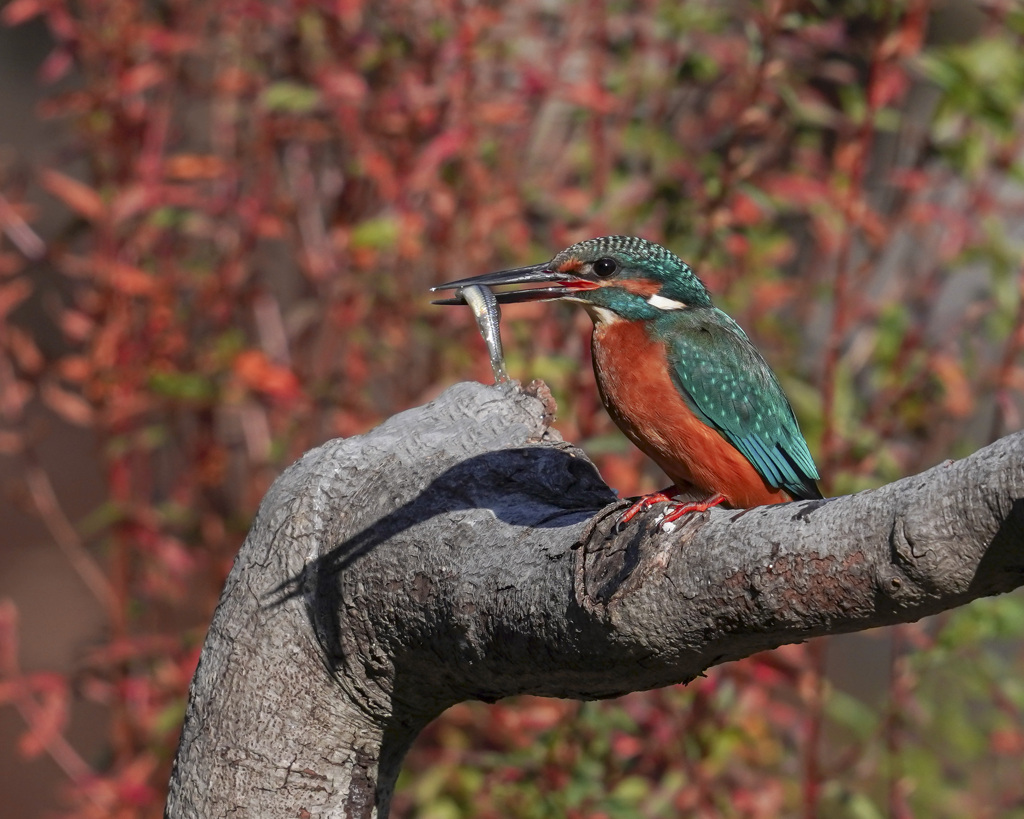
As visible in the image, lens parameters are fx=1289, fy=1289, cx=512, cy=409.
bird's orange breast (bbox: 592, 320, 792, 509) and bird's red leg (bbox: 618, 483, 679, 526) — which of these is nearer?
bird's red leg (bbox: 618, 483, 679, 526)

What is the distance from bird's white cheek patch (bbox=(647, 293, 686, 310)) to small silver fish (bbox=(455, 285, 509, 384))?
58 cm

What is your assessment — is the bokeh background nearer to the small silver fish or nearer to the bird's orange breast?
the bird's orange breast

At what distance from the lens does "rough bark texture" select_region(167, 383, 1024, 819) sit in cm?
121

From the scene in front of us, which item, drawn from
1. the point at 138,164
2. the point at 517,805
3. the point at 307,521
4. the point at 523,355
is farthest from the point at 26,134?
the point at 307,521

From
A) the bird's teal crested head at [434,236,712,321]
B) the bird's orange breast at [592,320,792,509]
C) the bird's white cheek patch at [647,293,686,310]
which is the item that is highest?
the bird's teal crested head at [434,236,712,321]

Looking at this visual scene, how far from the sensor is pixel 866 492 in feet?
4.16

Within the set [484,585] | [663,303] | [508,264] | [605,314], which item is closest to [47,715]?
[508,264]

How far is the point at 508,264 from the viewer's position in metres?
3.48

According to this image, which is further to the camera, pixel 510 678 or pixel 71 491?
pixel 71 491

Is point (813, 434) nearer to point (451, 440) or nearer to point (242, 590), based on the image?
point (451, 440)

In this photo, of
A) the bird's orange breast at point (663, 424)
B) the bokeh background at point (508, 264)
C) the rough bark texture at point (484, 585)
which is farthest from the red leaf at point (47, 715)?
the bird's orange breast at point (663, 424)

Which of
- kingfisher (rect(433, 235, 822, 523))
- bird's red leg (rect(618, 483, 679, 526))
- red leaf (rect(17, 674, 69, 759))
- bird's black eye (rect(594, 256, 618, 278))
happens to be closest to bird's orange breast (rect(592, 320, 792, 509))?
kingfisher (rect(433, 235, 822, 523))

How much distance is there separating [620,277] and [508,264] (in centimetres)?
80

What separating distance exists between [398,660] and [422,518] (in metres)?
0.20
